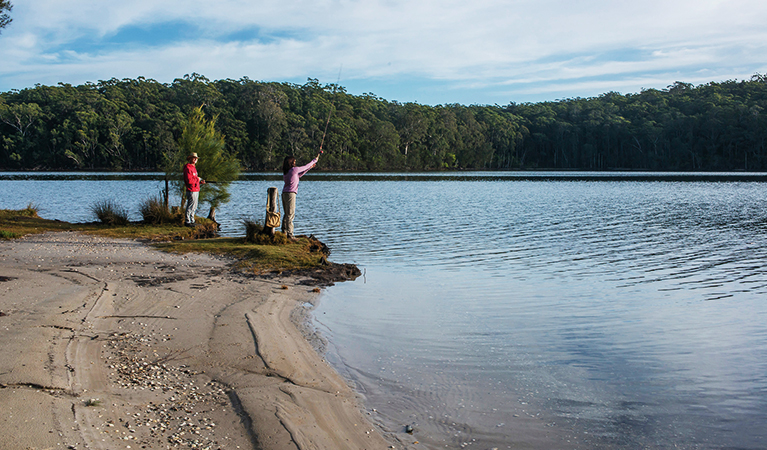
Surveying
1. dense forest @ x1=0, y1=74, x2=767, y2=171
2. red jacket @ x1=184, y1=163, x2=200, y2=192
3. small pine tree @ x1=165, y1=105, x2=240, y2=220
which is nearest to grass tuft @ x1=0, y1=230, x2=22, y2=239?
red jacket @ x1=184, y1=163, x2=200, y2=192

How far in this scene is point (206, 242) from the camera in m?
13.6

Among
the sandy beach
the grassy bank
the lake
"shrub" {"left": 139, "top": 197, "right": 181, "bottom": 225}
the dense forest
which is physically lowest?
the lake

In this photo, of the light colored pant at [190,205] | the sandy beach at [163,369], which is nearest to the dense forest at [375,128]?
the light colored pant at [190,205]

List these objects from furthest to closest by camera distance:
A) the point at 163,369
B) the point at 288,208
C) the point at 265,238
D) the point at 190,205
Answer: the point at 190,205 → the point at 265,238 → the point at 288,208 → the point at 163,369

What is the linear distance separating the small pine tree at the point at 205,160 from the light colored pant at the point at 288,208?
18.7 feet

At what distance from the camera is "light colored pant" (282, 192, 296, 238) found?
12820mm

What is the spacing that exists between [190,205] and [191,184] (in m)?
1.03

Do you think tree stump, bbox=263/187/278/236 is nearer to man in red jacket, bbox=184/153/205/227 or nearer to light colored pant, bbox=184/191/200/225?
man in red jacket, bbox=184/153/205/227

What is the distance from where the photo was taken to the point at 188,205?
15953mm

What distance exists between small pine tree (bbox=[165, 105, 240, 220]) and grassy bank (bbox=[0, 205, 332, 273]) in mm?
1138

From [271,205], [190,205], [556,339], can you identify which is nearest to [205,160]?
[190,205]

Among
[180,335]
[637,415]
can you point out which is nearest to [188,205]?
[180,335]

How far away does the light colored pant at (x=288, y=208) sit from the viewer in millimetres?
12820

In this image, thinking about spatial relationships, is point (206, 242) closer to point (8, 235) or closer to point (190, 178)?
point (190, 178)
